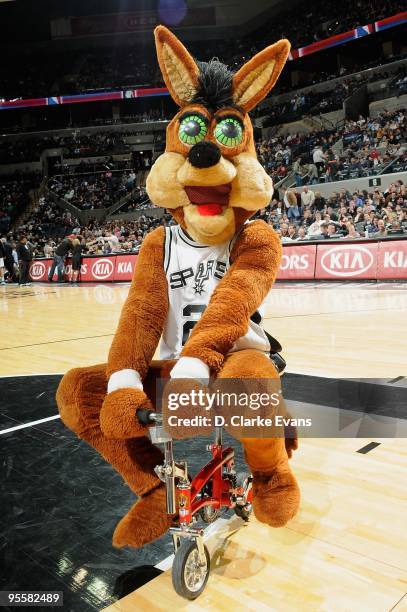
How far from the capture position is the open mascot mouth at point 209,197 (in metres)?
2.02

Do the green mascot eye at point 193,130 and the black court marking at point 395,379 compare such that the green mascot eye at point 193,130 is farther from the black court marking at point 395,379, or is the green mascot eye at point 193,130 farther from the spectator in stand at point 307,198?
the spectator in stand at point 307,198

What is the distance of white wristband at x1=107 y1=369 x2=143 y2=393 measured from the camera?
180cm

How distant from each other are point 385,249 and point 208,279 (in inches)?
316

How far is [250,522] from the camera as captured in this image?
2.03 m

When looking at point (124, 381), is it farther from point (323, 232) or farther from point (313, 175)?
point (313, 175)

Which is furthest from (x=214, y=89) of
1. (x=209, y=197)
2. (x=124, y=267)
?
(x=124, y=267)

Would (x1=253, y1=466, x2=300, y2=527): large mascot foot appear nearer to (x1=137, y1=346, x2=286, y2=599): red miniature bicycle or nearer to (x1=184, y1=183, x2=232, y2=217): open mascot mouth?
(x1=137, y1=346, x2=286, y2=599): red miniature bicycle

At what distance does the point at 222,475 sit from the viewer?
1.90 m

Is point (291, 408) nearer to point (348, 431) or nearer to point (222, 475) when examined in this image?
point (348, 431)

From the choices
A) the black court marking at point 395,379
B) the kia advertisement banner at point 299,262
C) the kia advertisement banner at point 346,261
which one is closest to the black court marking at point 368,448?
the black court marking at point 395,379

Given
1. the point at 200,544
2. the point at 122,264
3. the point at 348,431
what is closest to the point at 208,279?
the point at 200,544

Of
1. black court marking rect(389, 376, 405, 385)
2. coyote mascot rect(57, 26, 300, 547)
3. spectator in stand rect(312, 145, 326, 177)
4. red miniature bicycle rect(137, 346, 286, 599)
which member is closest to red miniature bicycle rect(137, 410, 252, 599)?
red miniature bicycle rect(137, 346, 286, 599)

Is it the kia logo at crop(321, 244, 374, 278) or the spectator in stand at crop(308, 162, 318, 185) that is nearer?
the kia logo at crop(321, 244, 374, 278)

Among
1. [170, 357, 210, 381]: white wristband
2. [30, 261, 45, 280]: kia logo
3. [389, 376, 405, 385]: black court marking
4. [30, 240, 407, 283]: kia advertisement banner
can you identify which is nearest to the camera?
[170, 357, 210, 381]: white wristband
